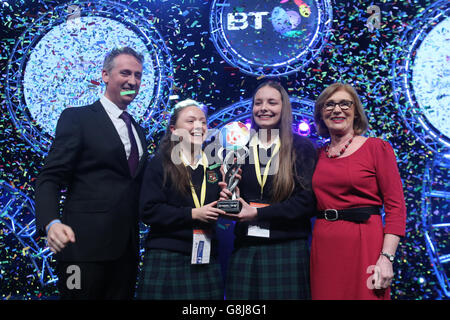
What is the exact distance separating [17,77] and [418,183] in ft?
10.9

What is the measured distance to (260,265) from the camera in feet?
6.33

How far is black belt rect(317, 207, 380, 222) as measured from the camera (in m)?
1.89

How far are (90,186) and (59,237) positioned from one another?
331 millimetres

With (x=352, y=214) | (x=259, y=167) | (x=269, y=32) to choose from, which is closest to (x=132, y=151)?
(x=259, y=167)

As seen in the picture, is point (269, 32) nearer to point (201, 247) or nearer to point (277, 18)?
point (277, 18)

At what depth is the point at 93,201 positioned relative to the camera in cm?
194

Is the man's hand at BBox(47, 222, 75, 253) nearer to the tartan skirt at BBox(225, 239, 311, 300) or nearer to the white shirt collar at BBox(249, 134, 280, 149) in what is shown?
the tartan skirt at BBox(225, 239, 311, 300)

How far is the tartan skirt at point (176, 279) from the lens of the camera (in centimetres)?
194

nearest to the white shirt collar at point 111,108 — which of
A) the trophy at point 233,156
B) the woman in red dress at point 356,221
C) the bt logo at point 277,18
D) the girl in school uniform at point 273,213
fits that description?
the trophy at point 233,156

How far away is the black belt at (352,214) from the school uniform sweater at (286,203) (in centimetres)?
11

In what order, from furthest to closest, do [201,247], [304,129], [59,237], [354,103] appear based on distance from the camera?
[304,129] < [354,103] < [201,247] < [59,237]

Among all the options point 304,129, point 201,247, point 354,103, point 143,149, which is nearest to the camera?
point 201,247
